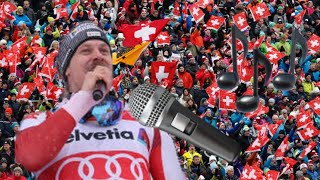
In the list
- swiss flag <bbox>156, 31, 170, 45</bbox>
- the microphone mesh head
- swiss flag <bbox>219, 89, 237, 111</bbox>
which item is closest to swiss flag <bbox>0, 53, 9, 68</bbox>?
swiss flag <bbox>156, 31, 170, 45</bbox>

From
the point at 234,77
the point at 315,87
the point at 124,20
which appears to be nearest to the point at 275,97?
the point at 315,87

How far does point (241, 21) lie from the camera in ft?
71.3

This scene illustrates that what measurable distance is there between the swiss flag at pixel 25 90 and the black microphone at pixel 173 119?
12750 millimetres

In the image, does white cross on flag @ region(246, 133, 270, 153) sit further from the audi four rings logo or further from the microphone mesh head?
the microphone mesh head

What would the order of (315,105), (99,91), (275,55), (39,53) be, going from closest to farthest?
1. (99,91)
2. (39,53)
3. (315,105)
4. (275,55)

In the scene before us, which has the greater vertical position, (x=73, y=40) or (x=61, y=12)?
(x=73, y=40)

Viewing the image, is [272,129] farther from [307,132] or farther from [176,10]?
[176,10]

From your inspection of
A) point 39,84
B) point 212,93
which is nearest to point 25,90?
point 39,84

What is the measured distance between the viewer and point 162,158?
12.3 ft

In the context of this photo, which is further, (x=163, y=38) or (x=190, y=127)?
(x=163, y=38)

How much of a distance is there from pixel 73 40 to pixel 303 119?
15193 millimetres

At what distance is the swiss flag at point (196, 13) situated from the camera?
21.6 meters

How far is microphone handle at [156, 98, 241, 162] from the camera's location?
329 centimetres

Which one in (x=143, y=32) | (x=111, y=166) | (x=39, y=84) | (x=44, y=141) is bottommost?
(x=39, y=84)
